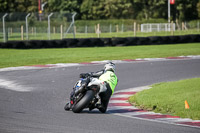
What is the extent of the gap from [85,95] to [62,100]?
2.36 m

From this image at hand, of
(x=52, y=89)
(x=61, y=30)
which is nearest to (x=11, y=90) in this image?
(x=52, y=89)

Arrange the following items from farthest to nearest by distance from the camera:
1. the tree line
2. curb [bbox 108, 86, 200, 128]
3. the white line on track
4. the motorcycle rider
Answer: the tree line < the white line on track < the motorcycle rider < curb [bbox 108, 86, 200, 128]

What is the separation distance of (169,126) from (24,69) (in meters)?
11.3

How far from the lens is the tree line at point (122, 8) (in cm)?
7288

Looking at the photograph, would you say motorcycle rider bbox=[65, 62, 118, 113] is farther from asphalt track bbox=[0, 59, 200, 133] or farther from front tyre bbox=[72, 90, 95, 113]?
front tyre bbox=[72, 90, 95, 113]

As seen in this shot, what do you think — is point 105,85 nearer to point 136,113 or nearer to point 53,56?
point 136,113

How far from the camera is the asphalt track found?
7.46 metres

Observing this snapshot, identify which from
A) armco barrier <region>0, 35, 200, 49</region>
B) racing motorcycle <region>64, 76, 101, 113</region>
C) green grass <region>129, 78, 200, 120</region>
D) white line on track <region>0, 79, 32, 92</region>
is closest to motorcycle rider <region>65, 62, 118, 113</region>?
racing motorcycle <region>64, 76, 101, 113</region>

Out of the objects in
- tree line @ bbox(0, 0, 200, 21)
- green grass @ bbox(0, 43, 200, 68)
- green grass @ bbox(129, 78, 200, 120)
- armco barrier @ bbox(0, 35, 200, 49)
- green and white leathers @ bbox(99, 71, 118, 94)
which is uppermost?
tree line @ bbox(0, 0, 200, 21)

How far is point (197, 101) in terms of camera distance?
10.0 meters

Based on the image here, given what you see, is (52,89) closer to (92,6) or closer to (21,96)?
(21,96)

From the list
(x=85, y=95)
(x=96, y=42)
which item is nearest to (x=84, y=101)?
(x=85, y=95)

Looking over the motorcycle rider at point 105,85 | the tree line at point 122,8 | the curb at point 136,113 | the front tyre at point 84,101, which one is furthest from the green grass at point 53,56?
the tree line at point 122,8

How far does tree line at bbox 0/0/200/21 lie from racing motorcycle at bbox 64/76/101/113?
210 ft
